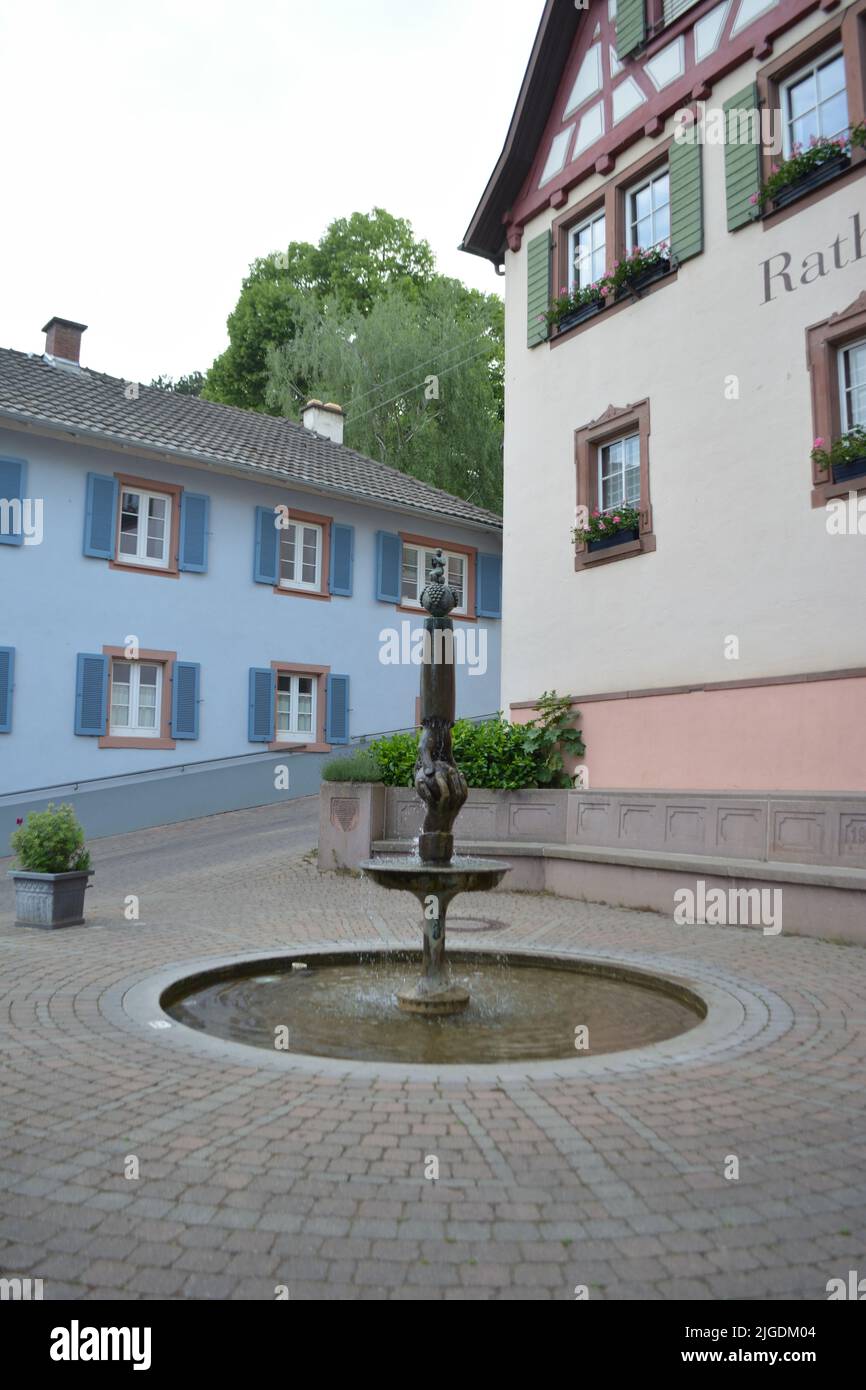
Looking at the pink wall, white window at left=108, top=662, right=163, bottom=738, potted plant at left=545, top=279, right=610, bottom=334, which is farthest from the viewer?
white window at left=108, top=662, right=163, bottom=738

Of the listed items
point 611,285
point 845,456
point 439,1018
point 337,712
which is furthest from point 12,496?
point 439,1018

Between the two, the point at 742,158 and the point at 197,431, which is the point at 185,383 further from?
the point at 742,158

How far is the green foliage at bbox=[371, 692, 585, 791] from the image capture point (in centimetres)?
1380

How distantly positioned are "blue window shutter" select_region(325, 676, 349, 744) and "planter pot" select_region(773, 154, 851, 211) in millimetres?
12999

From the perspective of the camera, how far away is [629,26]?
1462cm

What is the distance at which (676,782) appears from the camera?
13078mm

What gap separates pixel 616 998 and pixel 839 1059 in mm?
1940

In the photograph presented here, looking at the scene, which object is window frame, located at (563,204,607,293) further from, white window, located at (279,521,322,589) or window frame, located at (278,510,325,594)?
white window, located at (279,521,322,589)

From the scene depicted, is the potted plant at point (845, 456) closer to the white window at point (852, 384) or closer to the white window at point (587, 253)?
the white window at point (852, 384)

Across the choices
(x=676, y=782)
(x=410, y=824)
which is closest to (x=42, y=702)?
(x=410, y=824)

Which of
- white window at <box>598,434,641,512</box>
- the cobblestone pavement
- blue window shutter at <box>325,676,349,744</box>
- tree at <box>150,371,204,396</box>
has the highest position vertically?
tree at <box>150,371,204,396</box>

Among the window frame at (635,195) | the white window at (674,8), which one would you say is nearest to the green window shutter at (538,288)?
the window frame at (635,195)

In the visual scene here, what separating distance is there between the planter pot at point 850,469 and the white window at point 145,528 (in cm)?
1276

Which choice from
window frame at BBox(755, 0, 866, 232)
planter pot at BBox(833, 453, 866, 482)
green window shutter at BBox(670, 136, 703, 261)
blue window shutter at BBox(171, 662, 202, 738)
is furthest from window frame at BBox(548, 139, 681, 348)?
blue window shutter at BBox(171, 662, 202, 738)
